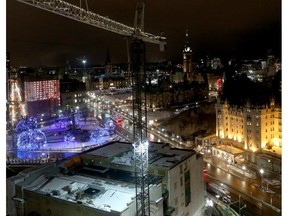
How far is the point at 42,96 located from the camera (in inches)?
786

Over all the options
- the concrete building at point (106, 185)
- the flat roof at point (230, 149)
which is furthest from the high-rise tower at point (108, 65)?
the concrete building at point (106, 185)

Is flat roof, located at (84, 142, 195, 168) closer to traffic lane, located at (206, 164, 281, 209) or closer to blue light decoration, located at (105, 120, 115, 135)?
traffic lane, located at (206, 164, 281, 209)

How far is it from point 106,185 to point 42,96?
16.1 metres

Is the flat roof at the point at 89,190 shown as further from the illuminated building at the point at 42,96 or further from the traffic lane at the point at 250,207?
the illuminated building at the point at 42,96

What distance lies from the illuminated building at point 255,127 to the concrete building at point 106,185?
4.67 metres

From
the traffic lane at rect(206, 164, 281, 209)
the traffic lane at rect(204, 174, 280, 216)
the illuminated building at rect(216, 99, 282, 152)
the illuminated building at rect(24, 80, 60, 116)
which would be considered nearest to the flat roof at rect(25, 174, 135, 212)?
the traffic lane at rect(204, 174, 280, 216)

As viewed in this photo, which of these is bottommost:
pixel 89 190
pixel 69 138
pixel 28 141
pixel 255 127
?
pixel 69 138

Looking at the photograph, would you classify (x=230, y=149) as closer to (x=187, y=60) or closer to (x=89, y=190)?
(x=89, y=190)

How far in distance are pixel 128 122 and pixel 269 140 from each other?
8.25 meters

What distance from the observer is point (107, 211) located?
4.35 metres

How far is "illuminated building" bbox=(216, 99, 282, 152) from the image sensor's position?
10.6m

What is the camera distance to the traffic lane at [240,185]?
25.9ft

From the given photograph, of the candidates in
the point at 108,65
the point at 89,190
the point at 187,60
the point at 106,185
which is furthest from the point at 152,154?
the point at 108,65

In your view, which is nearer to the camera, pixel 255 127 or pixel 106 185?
pixel 106 185
